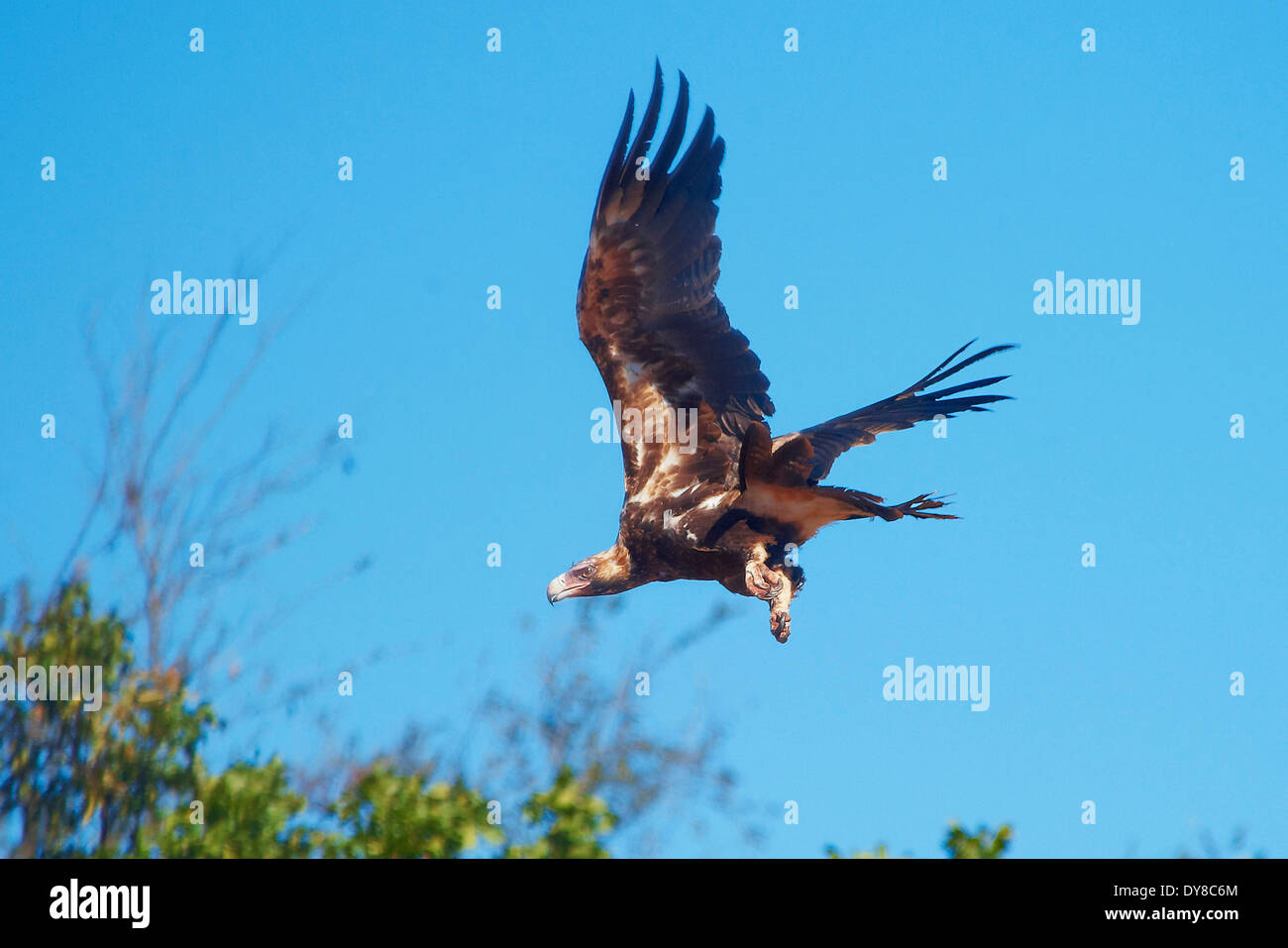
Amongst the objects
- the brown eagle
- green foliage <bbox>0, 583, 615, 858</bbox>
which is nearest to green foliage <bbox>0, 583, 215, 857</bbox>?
green foliage <bbox>0, 583, 615, 858</bbox>

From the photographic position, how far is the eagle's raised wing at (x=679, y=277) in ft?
30.1

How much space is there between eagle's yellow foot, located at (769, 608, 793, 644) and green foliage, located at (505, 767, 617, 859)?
2288 mm

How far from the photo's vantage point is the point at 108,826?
780cm

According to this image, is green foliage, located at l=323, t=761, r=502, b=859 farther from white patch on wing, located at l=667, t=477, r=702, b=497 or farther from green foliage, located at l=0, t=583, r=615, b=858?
white patch on wing, located at l=667, t=477, r=702, b=497

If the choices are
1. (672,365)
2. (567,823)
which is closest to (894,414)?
(672,365)

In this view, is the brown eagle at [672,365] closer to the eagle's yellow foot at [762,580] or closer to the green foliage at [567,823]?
the eagle's yellow foot at [762,580]

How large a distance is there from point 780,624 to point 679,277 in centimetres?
224

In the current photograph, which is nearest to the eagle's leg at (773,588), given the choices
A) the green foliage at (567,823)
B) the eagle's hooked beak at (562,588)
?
the eagle's hooked beak at (562,588)

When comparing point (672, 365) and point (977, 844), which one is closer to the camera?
point (977, 844)

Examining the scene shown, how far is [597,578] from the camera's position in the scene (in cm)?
960

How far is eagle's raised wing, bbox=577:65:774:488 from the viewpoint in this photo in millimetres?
9188

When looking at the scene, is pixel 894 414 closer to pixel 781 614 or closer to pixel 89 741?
pixel 781 614

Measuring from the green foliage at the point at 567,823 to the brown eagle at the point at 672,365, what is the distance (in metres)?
2.79
